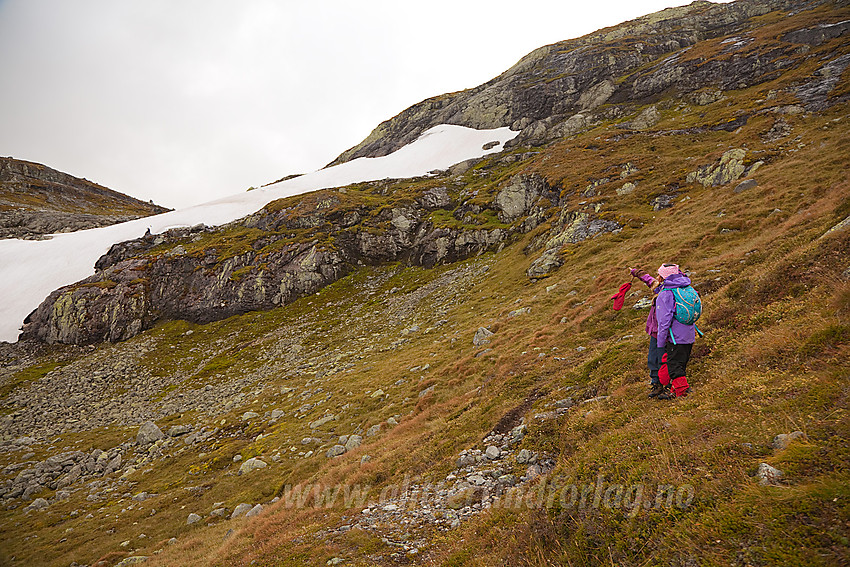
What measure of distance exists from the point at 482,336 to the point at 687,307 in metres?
15.6

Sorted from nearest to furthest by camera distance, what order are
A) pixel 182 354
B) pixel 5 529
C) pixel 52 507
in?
1. pixel 5 529
2. pixel 52 507
3. pixel 182 354

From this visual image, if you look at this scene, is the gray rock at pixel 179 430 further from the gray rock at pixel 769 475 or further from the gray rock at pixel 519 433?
the gray rock at pixel 769 475

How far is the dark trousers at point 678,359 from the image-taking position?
8609 mm

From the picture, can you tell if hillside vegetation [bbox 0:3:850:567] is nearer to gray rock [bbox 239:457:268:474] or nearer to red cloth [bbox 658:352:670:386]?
gray rock [bbox 239:457:268:474]

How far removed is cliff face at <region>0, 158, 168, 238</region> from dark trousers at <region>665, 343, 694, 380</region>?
418 ft

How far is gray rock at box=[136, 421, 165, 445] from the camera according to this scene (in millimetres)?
26469

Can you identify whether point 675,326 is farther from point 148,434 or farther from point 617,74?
point 617,74

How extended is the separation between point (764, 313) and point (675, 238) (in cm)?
1774

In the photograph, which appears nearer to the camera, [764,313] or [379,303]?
[764,313]

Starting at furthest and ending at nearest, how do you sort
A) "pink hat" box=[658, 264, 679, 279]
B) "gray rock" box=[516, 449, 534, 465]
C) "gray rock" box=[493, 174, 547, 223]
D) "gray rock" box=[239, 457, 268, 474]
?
"gray rock" box=[493, 174, 547, 223] → "gray rock" box=[239, 457, 268, 474] → "gray rock" box=[516, 449, 534, 465] → "pink hat" box=[658, 264, 679, 279]

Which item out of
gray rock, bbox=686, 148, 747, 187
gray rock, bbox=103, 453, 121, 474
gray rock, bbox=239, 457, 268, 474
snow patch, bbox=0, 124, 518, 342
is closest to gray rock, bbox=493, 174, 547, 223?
gray rock, bbox=686, 148, 747, 187

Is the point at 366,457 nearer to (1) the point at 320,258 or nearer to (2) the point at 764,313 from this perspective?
(2) the point at 764,313

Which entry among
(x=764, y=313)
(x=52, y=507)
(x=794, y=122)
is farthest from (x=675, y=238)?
(x=52, y=507)

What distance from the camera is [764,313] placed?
9.56 m
